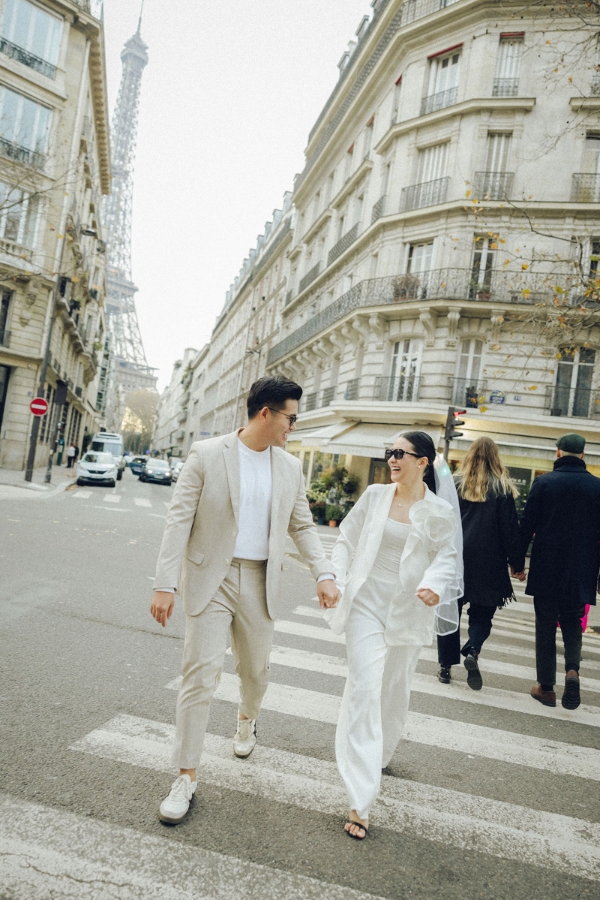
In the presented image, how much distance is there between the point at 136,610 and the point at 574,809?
4.38 meters

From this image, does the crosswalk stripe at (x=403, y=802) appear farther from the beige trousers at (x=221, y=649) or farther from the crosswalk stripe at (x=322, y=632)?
the crosswalk stripe at (x=322, y=632)

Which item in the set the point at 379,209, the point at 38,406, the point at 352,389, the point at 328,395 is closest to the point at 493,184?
the point at 379,209

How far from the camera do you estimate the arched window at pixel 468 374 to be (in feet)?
68.9

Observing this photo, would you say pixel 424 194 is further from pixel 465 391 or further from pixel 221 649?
pixel 221 649

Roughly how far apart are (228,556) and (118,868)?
4.10 ft

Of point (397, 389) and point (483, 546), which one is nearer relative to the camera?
point (483, 546)

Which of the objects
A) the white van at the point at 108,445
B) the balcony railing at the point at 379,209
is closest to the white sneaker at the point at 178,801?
the balcony railing at the point at 379,209

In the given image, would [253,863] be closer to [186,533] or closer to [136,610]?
[186,533]

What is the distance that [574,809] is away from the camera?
328 cm

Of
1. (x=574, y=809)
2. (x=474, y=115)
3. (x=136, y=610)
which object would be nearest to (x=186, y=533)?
(x=574, y=809)

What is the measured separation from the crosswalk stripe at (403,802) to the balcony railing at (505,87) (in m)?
23.2

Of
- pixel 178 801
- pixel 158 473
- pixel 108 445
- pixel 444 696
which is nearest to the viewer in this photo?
pixel 178 801

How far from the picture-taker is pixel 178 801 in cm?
268

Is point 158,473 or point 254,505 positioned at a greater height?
point 254,505
